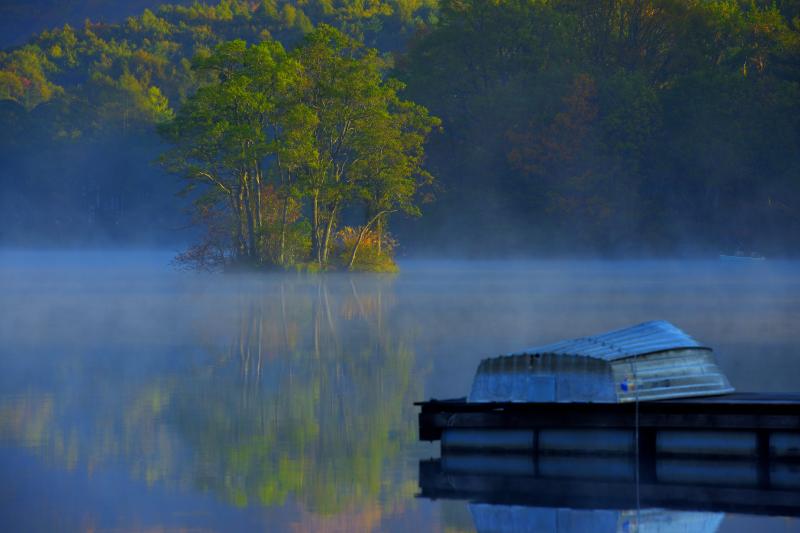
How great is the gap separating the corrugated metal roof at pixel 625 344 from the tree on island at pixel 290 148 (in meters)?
36.3

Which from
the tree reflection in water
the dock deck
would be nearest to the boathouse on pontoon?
the dock deck

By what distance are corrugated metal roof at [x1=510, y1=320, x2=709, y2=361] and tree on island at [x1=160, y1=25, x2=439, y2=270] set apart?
3634 centimetres

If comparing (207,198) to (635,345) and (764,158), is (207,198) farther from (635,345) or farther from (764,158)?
(635,345)

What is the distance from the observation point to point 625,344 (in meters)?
14.2

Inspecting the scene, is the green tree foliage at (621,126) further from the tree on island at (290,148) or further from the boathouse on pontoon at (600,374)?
the boathouse on pontoon at (600,374)

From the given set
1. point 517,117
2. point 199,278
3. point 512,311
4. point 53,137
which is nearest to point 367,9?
point 53,137

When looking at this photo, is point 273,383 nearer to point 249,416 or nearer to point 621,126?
point 249,416

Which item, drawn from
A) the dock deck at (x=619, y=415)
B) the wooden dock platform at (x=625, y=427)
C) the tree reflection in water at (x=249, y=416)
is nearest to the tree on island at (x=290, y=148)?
the tree reflection in water at (x=249, y=416)

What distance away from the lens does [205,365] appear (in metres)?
22.0

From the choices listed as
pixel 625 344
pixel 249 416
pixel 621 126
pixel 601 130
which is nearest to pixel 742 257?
pixel 621 126

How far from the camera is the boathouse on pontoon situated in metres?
13.4

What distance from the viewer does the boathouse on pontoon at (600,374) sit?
13.4 meters

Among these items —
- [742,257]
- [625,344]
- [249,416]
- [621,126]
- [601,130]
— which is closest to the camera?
[625,344]

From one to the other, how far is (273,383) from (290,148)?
108 ft
